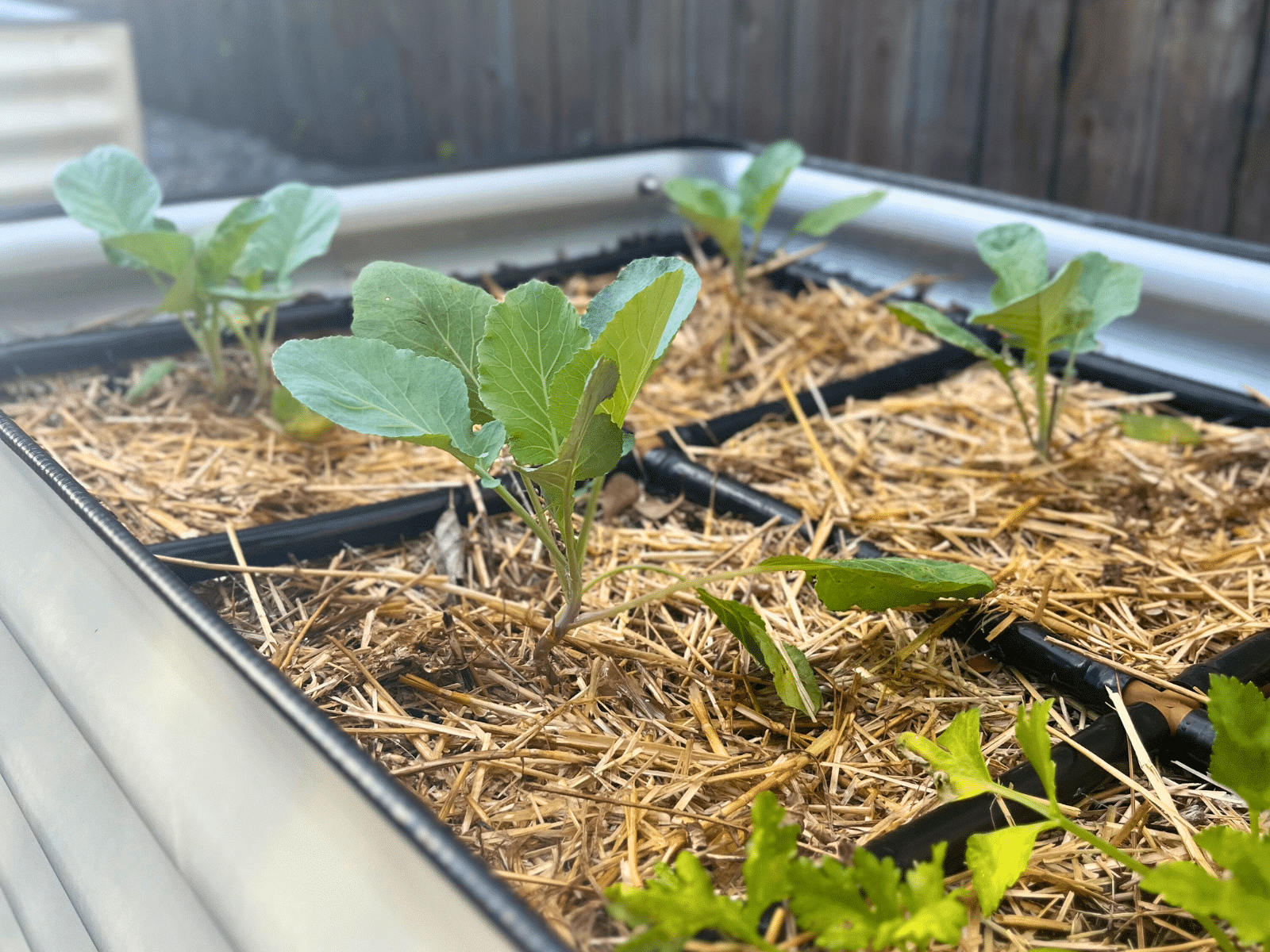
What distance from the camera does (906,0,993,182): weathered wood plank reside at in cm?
222

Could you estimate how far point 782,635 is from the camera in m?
0.85

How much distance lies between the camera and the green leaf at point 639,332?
→ 648mm

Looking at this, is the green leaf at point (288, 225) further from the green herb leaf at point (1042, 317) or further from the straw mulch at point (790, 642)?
the green herb leaf at point (1042, 317)

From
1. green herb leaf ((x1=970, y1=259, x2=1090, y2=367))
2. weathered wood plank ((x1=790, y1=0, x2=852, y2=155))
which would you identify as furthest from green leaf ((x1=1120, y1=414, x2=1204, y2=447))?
weathered wood plank ((x1=790, y1=0, x2=852, y2=155))

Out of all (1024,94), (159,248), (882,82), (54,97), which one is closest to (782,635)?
(159,248)

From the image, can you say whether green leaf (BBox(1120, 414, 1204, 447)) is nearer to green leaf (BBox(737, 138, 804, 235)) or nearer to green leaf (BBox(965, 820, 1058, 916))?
green leaf (BBox(737, 138, 804, 235))

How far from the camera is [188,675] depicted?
0.55 metres

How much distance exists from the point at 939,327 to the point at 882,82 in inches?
61.3

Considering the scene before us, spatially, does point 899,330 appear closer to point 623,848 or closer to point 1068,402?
point 1068,402

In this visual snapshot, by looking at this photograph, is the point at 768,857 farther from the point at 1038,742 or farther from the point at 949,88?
the point at 949,88

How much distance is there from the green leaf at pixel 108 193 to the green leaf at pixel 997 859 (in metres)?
1.08

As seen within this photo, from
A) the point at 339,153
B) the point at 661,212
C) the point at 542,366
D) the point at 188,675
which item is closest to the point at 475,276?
the point at 661,212

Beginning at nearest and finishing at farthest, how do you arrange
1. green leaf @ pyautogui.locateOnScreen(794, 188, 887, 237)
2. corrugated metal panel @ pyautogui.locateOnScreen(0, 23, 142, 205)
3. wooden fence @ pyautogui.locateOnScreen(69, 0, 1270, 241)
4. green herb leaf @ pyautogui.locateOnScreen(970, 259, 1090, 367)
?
green herb leaf @ pyautogui.locateOnScreen(970, 259, 1090, 367) < green leaf @ pyautogui.locateOnScreen(794, 188, 887, 237) < wooden fence @ pyautogui.locateOnScreen(69, 0, 1270, 241) < corrugated metal panel @ pyautogui.locateOnScreen(0, 23, 142, 205)

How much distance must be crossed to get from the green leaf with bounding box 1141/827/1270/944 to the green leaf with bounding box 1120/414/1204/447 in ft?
2.31
